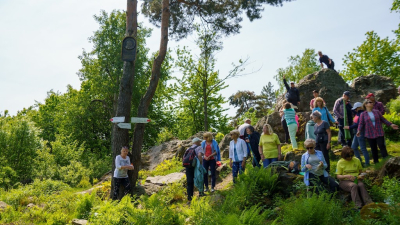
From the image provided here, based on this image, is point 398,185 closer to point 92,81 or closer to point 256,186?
point 256,186

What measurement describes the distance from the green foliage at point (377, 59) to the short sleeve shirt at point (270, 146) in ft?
78.8

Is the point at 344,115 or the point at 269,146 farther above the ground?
the point at 344,115

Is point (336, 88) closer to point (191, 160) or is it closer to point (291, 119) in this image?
point (291, 119)

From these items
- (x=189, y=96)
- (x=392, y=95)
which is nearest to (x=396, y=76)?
(x=392, y=95)

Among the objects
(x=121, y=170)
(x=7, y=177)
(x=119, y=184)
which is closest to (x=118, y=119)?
(x=121, y=170)

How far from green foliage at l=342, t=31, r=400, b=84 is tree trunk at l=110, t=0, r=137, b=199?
2540 cm

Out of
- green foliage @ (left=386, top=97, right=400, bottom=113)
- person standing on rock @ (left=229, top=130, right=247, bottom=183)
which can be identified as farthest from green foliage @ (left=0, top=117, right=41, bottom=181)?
green foliage @ (left=386, top=97, right=400, bottom=113)

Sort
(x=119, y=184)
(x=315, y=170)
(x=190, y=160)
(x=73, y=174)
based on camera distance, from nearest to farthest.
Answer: (x=315, y=170) < (x=190, y=160) < (x=119, y=184) < (x=73, y=174)

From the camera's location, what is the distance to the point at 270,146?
851 cm

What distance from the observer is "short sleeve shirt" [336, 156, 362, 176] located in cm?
684

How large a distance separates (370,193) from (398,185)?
772 millimetres

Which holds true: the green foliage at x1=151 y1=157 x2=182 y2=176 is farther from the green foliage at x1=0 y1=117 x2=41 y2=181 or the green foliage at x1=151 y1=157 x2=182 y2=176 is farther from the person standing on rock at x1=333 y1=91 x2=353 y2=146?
the green foliage at x1=0 y1=117 x2=41 y2=181

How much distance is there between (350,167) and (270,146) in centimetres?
214

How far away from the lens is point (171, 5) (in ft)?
44.1
